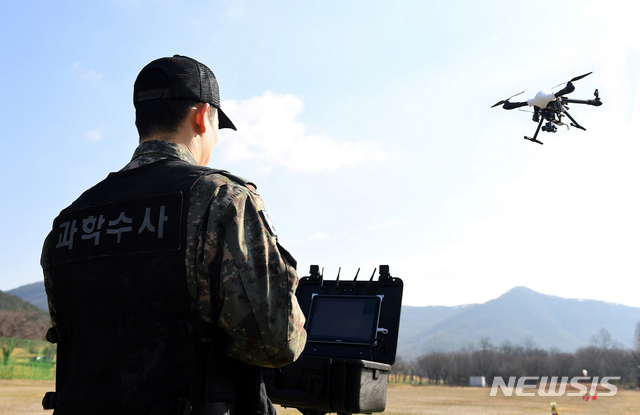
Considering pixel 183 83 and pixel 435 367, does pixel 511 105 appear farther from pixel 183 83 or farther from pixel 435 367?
pixel 435 367

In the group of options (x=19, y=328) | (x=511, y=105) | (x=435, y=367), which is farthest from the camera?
(x=435, y=367)

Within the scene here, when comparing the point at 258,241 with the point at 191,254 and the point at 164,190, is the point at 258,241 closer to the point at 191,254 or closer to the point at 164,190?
the point at 191,254

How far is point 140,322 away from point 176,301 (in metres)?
0.16

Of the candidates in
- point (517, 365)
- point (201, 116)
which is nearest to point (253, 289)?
point (201, 116)

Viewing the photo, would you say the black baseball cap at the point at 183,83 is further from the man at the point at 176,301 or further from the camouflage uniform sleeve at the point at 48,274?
the camouflage uniform sleeve at the point at 48,274

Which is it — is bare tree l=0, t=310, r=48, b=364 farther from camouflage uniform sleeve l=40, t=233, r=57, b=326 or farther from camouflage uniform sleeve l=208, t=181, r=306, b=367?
camouflage uniform sleeve l=208, t=181, r=306, b=367

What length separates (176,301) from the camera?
2.03 m

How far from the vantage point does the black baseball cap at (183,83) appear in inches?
94.1

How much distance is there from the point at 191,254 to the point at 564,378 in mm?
112397

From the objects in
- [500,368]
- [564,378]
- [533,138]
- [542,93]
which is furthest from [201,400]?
[500,368]

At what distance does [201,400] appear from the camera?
2.00 m

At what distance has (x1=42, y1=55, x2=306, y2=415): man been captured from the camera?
1995mm

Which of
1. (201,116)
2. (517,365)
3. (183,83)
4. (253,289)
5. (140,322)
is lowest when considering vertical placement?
(517,365)

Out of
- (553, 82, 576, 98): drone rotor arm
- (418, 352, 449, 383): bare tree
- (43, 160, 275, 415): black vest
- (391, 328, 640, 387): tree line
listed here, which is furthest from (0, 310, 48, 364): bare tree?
(43, 160, 275, 415): black vest
